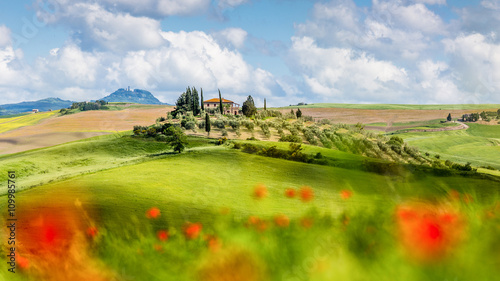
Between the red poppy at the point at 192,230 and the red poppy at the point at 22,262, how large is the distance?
8.50 m

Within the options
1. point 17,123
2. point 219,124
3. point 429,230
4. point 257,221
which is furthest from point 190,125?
point 17,123

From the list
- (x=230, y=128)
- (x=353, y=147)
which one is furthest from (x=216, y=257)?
(x=230, y=128)

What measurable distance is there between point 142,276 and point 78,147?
185ft

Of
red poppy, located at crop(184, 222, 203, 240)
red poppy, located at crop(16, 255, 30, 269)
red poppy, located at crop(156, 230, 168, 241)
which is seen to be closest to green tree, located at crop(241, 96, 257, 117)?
red poppy, located at crop(184, 222, 203, 240)

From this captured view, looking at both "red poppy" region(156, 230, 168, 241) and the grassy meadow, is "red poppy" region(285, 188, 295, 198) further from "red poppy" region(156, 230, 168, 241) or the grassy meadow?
"red poppy" region(156, 230, 168, 241)

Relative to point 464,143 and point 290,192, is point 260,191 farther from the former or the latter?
point 464,143

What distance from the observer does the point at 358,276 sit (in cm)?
1061

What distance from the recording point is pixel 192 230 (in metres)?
20.5

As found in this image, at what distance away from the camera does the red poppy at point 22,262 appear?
60.3ft

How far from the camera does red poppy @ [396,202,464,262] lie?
10.5 metres

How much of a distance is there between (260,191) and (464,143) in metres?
95.1

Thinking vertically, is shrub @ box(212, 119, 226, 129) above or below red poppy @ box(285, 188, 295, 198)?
above

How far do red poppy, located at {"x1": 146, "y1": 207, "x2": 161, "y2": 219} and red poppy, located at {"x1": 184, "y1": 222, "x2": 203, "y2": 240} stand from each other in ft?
9.97

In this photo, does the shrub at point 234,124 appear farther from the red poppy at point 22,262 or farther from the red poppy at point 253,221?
the red poppy at point 22,262
